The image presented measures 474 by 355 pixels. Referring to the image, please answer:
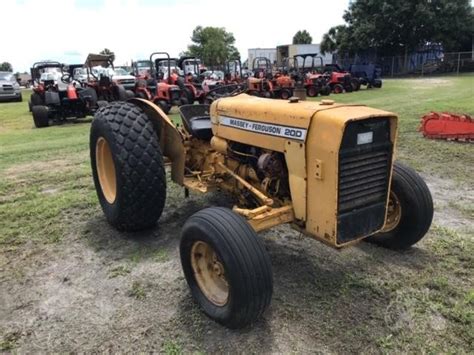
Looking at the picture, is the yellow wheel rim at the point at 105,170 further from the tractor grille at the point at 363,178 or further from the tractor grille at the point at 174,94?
the tractor grille at the point at 174,94

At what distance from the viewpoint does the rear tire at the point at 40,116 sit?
40.1 ft

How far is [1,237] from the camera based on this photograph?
4266mm

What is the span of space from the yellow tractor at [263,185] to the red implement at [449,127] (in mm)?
4661

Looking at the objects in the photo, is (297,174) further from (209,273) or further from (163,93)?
(163,93)

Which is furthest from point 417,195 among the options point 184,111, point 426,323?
point 184,111

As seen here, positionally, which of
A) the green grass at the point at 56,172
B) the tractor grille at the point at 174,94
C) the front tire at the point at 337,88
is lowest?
the front tire at the point at 337,88

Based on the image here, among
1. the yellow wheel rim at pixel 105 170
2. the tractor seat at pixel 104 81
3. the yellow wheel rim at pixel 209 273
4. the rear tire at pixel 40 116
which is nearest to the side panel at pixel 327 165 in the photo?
the yellow wheel rim at pixel 209 273

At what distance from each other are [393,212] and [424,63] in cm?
3749

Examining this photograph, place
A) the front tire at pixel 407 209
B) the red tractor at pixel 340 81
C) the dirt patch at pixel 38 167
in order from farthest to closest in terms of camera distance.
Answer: the red tractor at pixel 340 81
the dirt patch at pixel 38 167
the front tire at pixel 407 209

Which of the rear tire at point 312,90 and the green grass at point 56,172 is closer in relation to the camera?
the green grass at point 56,172

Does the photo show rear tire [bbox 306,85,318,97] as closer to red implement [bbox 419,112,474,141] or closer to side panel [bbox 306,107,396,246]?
red implement [bbox 419,112,474,141]

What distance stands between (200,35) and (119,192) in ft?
251

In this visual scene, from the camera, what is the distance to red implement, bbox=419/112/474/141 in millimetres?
7531

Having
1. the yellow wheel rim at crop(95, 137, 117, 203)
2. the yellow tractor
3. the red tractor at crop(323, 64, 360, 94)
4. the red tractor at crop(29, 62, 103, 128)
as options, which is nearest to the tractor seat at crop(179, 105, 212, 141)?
the yellow tractor
